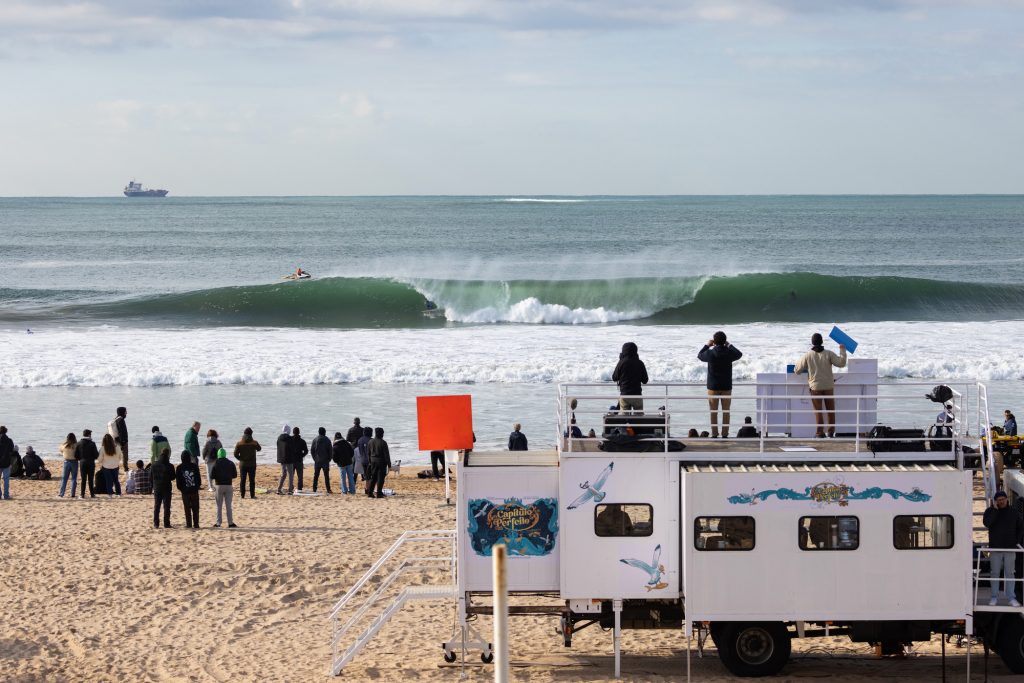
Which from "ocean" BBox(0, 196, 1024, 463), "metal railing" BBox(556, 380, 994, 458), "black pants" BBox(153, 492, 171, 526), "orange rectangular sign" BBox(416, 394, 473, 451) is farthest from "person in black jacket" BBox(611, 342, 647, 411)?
"ocean" BBox(0, 196, 1024, 463)

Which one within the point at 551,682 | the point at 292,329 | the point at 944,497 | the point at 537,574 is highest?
the point at 292,329

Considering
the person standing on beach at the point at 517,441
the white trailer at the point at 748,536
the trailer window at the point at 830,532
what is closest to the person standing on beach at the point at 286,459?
the person standing on beach at the point at 517,441

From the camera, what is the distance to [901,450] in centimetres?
1231

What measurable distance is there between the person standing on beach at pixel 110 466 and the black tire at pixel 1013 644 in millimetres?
14870

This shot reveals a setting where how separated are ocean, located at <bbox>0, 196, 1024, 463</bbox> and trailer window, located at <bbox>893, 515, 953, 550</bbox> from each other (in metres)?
13.3

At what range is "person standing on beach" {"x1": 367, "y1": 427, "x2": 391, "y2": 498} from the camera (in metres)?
21.0

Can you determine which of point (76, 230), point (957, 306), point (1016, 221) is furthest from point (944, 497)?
point (1016, 221)

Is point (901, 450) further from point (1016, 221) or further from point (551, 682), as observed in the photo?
point (1016, 221)

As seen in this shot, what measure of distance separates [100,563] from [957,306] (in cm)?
4535

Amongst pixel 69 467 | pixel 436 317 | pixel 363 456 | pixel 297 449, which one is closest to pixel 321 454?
pixel 297 449

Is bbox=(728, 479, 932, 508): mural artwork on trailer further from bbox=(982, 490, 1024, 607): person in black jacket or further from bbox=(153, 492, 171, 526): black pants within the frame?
bbox=(153, 492, 171, 526): black pants

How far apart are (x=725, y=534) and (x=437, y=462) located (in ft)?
37.6

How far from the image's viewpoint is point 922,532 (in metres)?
11.9

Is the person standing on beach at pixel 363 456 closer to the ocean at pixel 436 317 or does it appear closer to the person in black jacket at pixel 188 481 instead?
the ocean at pixel 436 317
